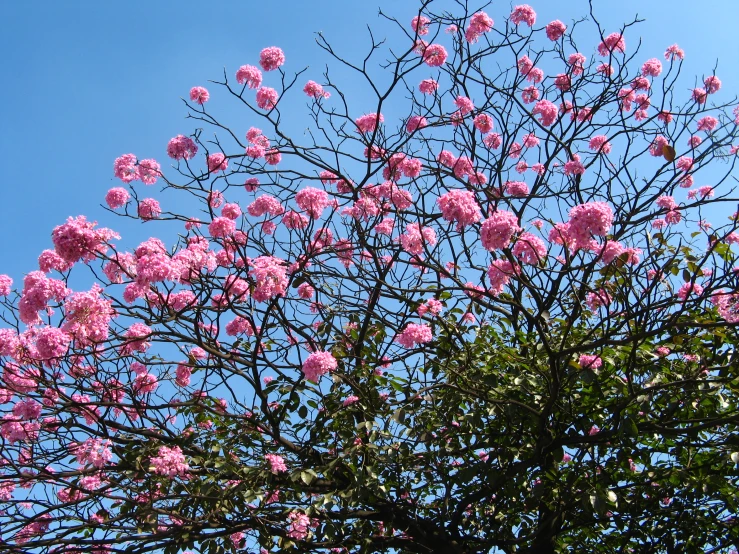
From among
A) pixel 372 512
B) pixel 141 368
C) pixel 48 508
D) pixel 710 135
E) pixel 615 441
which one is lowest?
pixel 48 508

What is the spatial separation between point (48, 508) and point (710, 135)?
6377mm

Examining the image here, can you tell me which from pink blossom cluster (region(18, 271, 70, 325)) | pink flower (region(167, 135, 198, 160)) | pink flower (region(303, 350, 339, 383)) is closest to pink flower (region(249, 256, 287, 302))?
pink flower (region(303, 350, 339, 383))

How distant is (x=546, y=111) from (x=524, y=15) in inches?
42.9

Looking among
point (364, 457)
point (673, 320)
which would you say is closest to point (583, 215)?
point (673, 320)

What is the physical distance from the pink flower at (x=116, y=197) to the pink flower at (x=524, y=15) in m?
4.56

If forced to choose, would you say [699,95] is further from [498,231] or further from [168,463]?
[168,463]

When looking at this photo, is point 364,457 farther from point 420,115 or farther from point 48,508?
point 420,115

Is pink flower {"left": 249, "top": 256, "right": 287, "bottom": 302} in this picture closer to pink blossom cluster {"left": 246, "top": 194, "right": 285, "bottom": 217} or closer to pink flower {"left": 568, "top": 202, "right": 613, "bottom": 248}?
pink blossom cluster {"left": 246, "top": 194, "right": 285, "bottom": 217}

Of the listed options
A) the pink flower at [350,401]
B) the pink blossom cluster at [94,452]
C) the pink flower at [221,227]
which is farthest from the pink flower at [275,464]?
the pink flower at [221,227]

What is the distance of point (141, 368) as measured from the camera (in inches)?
195

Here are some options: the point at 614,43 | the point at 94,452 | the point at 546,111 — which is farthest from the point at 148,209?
the point at 614,43

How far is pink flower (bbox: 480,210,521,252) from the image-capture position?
3.52 metres

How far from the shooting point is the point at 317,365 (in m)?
4.18

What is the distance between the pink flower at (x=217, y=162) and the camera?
6.03 meters
